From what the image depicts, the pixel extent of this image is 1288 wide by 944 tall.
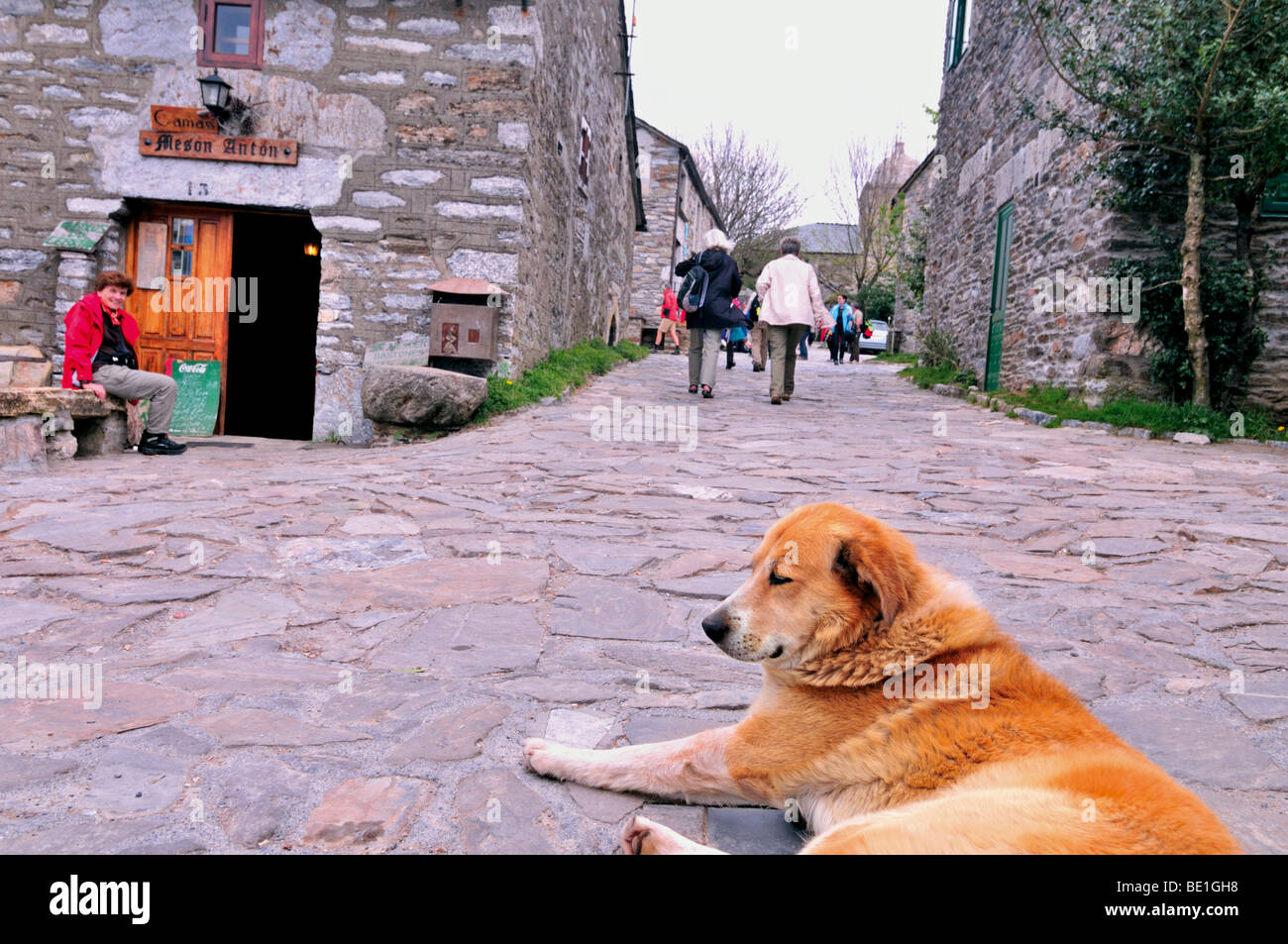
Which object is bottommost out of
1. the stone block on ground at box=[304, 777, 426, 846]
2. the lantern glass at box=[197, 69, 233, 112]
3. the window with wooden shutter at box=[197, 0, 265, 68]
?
the stone block on ground at box=[304, 777, 426, 846]

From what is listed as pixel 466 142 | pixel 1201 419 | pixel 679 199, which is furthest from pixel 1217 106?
pixel 679 199

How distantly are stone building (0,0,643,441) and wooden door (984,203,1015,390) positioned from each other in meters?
8.27

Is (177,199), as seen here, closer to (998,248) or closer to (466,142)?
(466,142)

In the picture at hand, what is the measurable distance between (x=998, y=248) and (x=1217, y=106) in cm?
589

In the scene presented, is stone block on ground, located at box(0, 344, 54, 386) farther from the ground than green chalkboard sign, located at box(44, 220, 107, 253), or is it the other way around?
green chalkboard sign, located at box(44, 220, 107, 253)

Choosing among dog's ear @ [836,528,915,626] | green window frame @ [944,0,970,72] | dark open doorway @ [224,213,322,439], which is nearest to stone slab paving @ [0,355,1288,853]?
dog's ear @ [836,528,915,626]

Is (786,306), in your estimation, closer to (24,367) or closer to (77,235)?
(77,235)

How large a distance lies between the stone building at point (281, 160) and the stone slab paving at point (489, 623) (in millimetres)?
3485

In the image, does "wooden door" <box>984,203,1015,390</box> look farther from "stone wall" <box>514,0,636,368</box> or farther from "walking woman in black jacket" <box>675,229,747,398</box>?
"stone wall" <box>514,0,636,368</box>

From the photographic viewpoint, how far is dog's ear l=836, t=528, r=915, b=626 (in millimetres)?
2320

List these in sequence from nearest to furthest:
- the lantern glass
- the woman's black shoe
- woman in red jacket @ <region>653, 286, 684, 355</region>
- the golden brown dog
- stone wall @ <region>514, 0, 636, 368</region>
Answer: the golden brown dog
the woman's black shoe
the lantern glass
stone wall @ <region>514, 0, 636, 368</region>
woman in red jacket @ <region>653, 286, 684, 355</region>

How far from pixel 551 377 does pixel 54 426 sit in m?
6.06

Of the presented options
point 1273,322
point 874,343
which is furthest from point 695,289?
point 874,343
